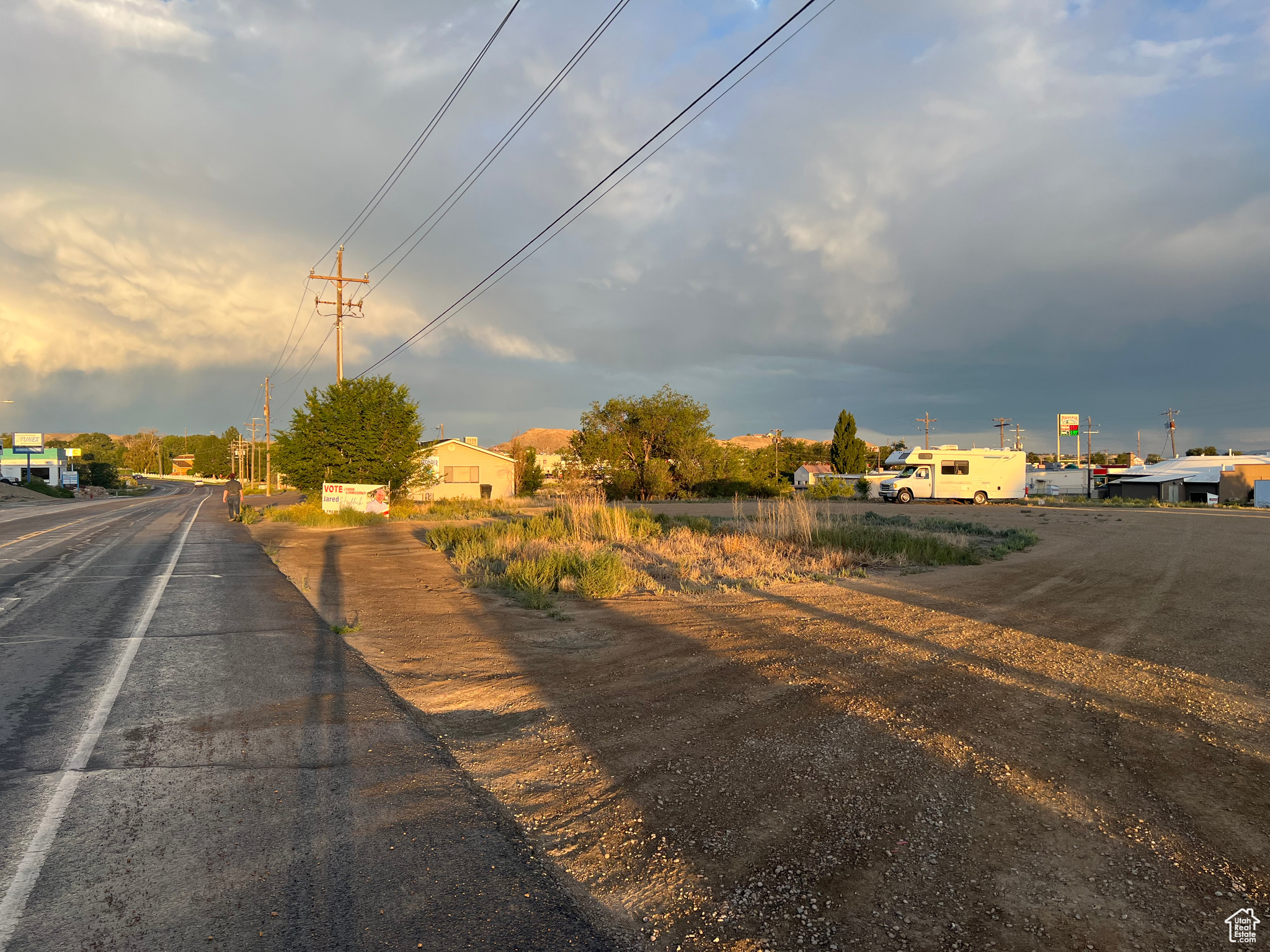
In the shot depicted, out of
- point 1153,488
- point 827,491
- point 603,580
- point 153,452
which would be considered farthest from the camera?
point 153,452

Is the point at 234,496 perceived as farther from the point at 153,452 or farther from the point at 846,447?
the point at 153,452

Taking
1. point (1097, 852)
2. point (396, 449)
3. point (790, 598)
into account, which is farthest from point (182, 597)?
point (396, 449)

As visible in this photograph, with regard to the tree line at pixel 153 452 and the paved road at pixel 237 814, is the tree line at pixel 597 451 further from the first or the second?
the tree line at pixel 153 452

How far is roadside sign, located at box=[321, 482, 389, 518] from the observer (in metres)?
28.0

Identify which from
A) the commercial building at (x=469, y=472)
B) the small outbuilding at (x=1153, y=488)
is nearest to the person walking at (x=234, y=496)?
the commercial building at (x=469, y=472)

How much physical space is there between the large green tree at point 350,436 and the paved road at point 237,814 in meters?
24.3

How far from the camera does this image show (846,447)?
278 ft

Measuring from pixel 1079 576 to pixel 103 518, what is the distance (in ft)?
112

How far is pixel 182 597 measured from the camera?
10.6 m

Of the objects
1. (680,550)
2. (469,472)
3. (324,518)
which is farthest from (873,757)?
(469,472)

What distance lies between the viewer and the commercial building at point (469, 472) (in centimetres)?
4859

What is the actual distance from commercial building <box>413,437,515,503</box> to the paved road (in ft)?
134

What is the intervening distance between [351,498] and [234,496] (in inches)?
221

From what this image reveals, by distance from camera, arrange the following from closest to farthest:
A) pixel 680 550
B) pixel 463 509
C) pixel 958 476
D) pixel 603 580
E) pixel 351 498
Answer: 1. pixel 603 580
2. pixel 680 550
3. pixel 351 498
4. pixel 463 509
5. pixel 958 476
